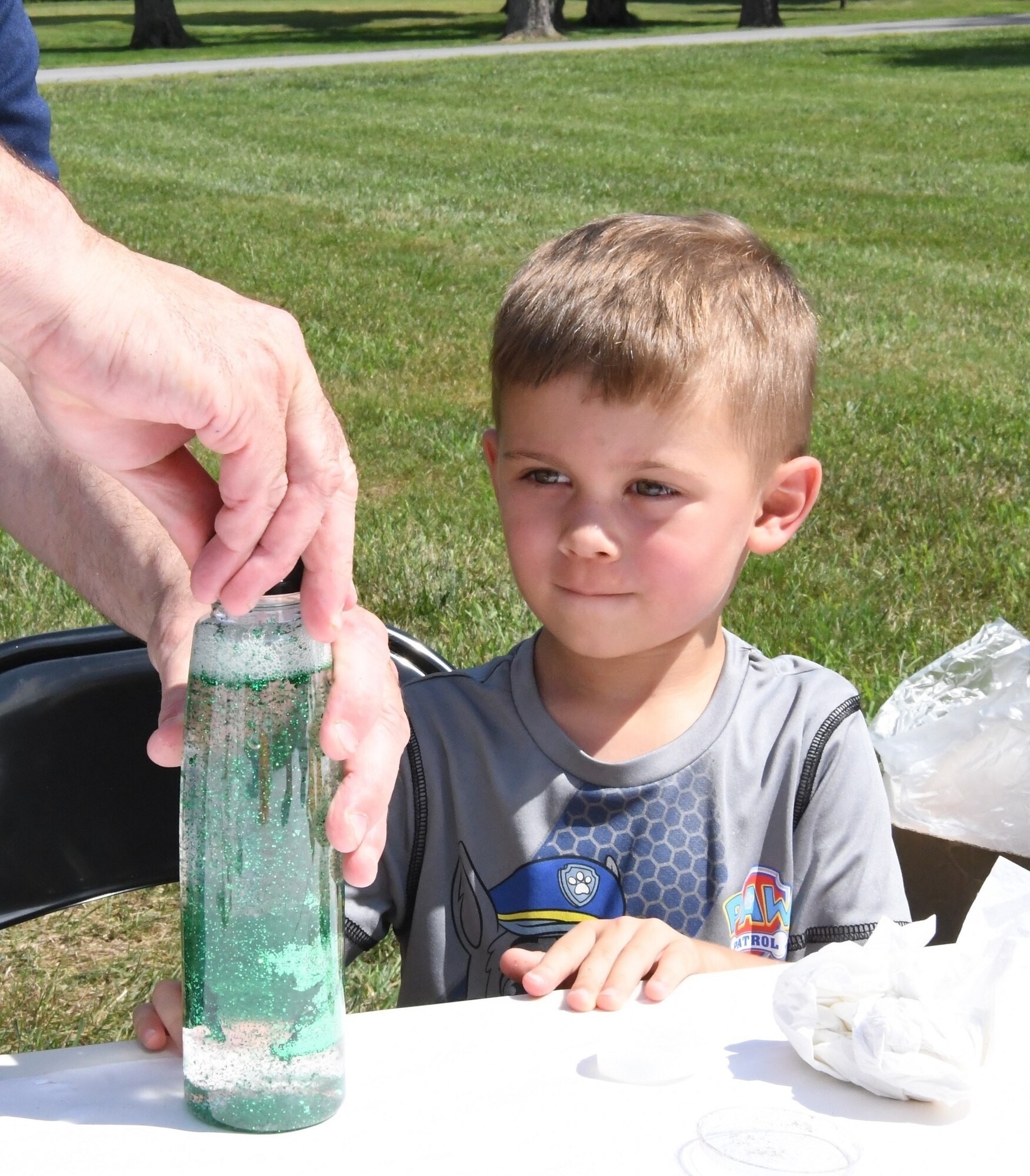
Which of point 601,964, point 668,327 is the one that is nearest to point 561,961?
point 601,964

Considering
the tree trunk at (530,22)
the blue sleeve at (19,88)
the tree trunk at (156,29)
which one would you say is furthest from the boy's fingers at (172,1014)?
the tree trunk at (156,29)

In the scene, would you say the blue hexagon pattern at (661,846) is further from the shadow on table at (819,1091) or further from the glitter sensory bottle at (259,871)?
the glitter sensory bottle at (259,871)

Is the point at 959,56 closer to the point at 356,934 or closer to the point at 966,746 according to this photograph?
the point at 966,746

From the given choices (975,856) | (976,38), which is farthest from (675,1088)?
(976,38)

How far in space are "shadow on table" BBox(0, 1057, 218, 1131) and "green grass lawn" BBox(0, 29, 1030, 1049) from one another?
5.09 ft

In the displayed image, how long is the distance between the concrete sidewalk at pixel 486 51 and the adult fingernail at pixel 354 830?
20179 mm

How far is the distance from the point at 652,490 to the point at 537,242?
775 cm

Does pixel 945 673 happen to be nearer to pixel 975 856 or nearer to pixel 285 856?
pixel 975 856

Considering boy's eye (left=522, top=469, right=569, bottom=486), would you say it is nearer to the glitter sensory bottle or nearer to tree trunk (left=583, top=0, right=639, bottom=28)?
the glitter sensory bottle

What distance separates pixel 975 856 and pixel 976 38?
24.8 meters

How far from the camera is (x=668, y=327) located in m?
1.70

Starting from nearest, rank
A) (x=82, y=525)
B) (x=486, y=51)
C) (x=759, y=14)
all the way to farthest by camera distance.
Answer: (x=82, y=525)
(x=486, y=51)
(x=759, y=14)

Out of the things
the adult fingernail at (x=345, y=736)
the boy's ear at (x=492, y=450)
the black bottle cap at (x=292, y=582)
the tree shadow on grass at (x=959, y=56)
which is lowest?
the boy's ear at (x=492, y=450)

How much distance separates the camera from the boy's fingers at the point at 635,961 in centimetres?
117
